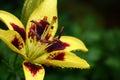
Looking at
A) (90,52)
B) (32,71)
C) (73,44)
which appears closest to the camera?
(32,71)

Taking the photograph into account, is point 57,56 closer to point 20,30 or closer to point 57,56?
point 57,56

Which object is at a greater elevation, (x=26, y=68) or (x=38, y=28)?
(x=38, y=28)

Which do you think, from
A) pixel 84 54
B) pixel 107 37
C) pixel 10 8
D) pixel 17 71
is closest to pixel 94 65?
pixel 84 54

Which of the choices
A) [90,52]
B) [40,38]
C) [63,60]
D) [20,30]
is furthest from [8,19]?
[90,52]

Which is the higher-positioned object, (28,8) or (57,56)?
(28,8)

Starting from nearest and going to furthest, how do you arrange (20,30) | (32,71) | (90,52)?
1. (32,71)
2. (20,30)
3. (90,52)

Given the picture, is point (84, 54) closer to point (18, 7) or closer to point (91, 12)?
point (18, 7)

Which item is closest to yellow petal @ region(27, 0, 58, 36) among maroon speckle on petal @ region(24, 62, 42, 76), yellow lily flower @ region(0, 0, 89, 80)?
yellow lily flower @ region(0, 0, 89, 80)

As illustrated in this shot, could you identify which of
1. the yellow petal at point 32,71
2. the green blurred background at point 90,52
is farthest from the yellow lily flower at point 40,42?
the green blurred background at point 90,52
